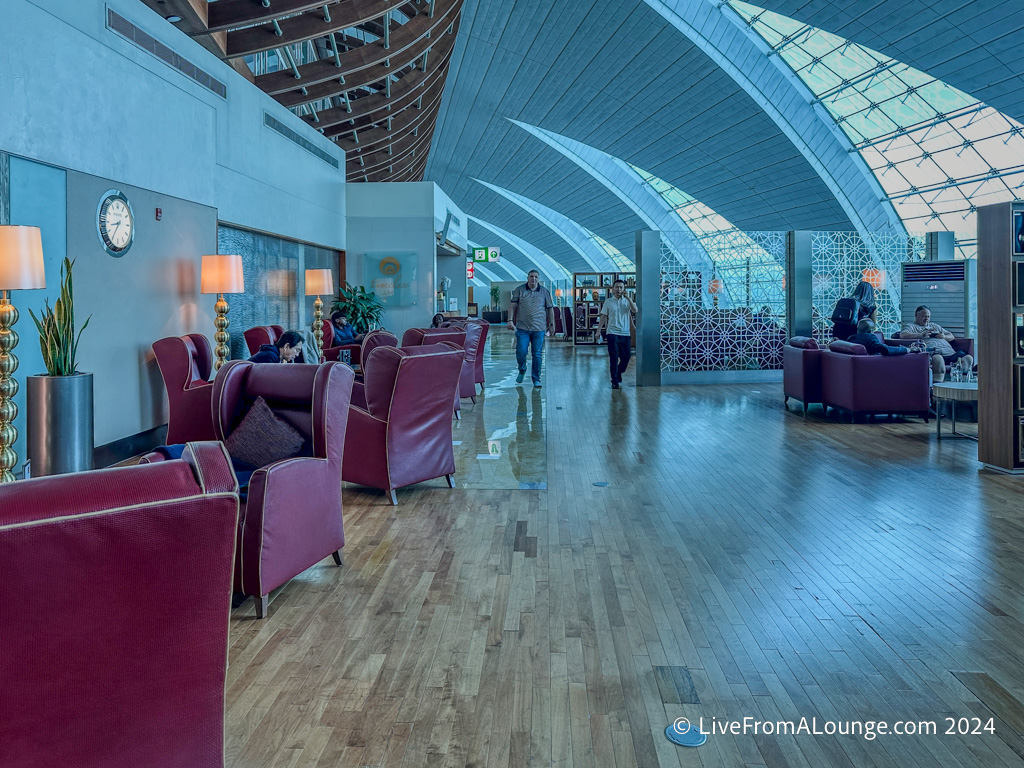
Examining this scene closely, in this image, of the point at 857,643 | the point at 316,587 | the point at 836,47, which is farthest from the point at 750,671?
the point at 836,47

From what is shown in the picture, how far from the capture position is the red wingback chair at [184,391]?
6168 mm

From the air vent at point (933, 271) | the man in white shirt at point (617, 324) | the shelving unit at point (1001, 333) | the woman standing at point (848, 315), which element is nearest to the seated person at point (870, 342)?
the woman standing at point (848, 315)

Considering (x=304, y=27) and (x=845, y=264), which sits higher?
(x=304, y=27)

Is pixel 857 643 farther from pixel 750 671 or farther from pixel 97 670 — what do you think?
pixel 97 670

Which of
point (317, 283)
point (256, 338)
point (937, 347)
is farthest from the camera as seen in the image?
point (317, 283)

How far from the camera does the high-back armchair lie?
120 inches

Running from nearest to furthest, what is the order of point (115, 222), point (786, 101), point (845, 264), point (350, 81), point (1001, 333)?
point (1001, 333) → point (115, 222) → point (350, 81) → point (845, 264) → point (786, 101)

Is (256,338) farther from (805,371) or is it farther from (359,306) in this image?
(805,371)

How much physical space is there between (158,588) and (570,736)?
1209mm

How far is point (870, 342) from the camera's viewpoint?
7906 mm

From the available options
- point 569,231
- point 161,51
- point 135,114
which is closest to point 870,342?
point 135,114

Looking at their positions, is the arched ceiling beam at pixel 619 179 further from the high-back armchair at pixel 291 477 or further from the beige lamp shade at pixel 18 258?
the high-back armchair at pixel 291 477

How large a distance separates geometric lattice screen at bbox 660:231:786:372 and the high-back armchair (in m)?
8.66

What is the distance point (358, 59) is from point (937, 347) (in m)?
8.40
